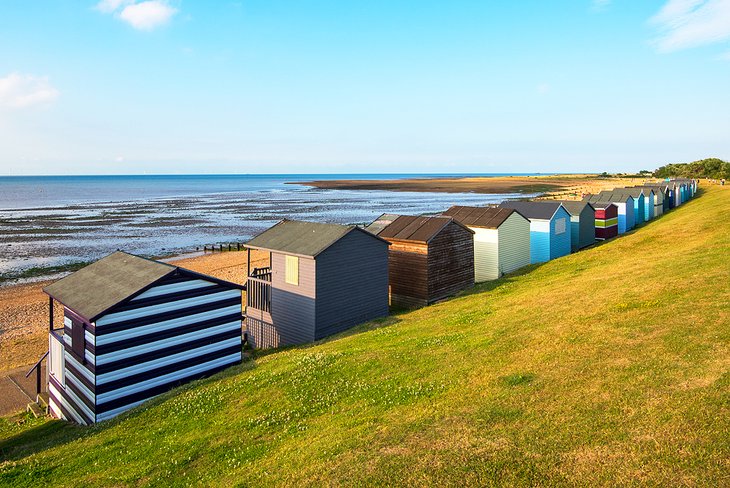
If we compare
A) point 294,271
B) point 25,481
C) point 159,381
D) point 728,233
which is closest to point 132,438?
point 25,481

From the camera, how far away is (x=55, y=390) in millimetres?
15094

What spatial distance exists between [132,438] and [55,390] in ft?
19.3

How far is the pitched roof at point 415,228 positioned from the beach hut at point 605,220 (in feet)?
70.9

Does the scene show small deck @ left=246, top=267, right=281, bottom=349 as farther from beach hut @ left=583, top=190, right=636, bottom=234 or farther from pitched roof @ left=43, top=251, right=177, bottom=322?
beach hut @ left=583, top=190, right=636, bottom=234

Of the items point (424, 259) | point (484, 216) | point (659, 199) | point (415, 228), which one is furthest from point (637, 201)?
point (424, 259)

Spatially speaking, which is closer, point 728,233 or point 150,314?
point 150,314

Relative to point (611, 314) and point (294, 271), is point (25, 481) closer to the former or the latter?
point (294, 271)

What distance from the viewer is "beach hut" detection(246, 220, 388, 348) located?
1917 cm

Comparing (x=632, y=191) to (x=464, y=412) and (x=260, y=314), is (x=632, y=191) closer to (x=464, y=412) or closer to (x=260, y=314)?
(x=260, y=314)

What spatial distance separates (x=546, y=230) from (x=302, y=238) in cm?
1964

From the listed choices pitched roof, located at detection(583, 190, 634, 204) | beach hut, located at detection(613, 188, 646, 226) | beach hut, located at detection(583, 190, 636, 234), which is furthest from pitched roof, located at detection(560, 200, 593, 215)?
beach hut, located at detection(613, 188, 646, 226)

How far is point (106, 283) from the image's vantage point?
1484 centimetres

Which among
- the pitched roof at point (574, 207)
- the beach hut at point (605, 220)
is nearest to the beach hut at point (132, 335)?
the pitched roof at point (574, 207)

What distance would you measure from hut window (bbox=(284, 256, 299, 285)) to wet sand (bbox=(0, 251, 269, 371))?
10.5m
